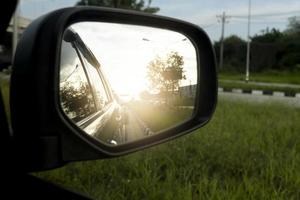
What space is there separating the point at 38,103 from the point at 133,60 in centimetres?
26

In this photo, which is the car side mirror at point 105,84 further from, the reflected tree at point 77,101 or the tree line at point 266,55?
the tree line at point 266,55

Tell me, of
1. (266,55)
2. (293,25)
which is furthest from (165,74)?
(293,25)

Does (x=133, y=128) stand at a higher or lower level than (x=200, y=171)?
higher

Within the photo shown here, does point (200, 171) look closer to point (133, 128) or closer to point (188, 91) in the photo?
point (188, 91)

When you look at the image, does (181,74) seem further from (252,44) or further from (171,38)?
(252,44)

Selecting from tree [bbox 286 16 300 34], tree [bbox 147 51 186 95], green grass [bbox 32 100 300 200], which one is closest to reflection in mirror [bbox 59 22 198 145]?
tree [bbox 147 51 186 95]

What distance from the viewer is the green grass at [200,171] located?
8.03 ft

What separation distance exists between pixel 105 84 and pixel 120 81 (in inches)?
1.0

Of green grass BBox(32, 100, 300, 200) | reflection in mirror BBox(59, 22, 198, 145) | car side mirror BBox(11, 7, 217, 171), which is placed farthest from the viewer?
green grass BBox(32, 100, 300, 200)

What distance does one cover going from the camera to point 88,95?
31.2 inches

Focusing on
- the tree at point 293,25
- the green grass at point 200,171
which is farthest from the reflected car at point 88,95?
the tree at point 293,25

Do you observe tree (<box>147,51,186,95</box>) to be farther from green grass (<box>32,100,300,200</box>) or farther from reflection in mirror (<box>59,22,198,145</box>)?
green grass (<box>32,100,300,200</box>)

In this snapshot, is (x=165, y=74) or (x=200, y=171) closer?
(x=165, y=74)

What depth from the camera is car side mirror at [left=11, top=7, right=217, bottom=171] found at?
0.65 metres
